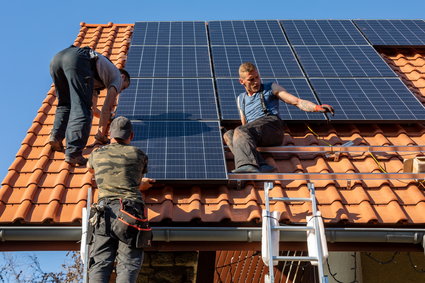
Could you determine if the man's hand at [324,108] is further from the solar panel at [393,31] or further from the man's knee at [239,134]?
the solar panel at [393,31]

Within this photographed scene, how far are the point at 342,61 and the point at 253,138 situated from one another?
321 centimetres

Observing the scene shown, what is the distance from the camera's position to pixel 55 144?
23.2 ft

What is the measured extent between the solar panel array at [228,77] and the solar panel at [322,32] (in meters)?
0.02

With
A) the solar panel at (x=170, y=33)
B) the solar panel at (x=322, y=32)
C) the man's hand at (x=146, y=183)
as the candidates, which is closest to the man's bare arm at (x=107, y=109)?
the man's hand at (x=146, y=183)

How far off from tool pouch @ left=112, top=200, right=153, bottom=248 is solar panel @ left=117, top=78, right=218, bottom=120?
2569mm

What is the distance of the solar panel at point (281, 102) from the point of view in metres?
7.63

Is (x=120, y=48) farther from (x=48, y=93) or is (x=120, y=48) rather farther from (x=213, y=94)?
(x=213, y=94)

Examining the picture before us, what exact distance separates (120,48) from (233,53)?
2300mm

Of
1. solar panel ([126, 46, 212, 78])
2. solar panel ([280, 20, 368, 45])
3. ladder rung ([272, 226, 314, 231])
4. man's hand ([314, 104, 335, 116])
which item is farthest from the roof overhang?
solar panel ([280, 20, 368, 45])

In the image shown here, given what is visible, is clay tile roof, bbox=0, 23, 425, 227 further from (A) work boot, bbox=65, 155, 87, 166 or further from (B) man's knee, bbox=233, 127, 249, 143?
Result: (B) man's knee, bbox=233, 127, 249, 143

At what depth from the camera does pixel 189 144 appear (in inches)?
266

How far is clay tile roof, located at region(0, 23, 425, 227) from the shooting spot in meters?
5.82

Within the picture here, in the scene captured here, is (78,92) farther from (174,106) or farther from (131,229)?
(131,229)

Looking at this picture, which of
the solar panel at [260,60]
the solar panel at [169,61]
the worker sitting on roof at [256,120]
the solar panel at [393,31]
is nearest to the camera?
the worker sitting on roof at [256,120]
